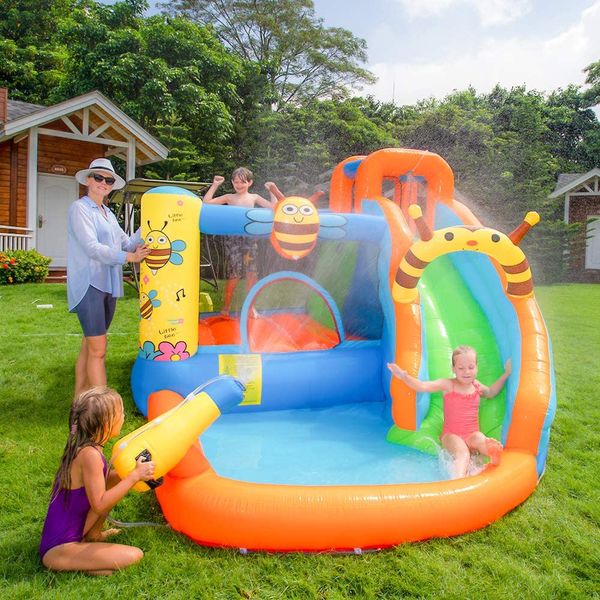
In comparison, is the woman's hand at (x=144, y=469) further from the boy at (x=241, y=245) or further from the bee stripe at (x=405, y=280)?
the boy at (x=241, y=245)

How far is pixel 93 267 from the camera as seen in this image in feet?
12.2

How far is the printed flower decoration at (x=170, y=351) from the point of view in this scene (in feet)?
13.5

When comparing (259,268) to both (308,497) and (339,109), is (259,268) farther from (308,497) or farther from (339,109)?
(339,109)

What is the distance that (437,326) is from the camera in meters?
4.39

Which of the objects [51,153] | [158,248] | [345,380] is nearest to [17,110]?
[51,153]

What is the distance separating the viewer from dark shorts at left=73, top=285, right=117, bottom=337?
12.2 ft

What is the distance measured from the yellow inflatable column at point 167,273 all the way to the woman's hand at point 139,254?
0.16 feet

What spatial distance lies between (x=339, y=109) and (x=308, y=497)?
63.1ft

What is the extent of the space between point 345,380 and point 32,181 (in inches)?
356

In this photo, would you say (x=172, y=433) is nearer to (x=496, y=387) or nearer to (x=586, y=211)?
(x=496, y=387)

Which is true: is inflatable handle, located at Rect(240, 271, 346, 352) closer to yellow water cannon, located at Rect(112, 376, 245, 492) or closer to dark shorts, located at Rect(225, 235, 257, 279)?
dark shorts, located at Rect(225, 235, 257, 279)

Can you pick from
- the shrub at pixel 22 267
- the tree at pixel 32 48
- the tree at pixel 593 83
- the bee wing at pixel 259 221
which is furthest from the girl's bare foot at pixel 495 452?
the tree at pixel 593 83

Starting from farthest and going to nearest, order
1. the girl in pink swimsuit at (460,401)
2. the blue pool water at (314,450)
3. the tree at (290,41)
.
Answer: the tree at (290,41) → the girl in pink swimsuit at (460,401) → the blue pool water at (314,450)

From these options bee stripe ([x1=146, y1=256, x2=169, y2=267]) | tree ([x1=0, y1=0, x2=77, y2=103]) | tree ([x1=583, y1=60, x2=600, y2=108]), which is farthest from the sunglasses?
tree ([x1=583, y1=60, x2=600, y2=108])
